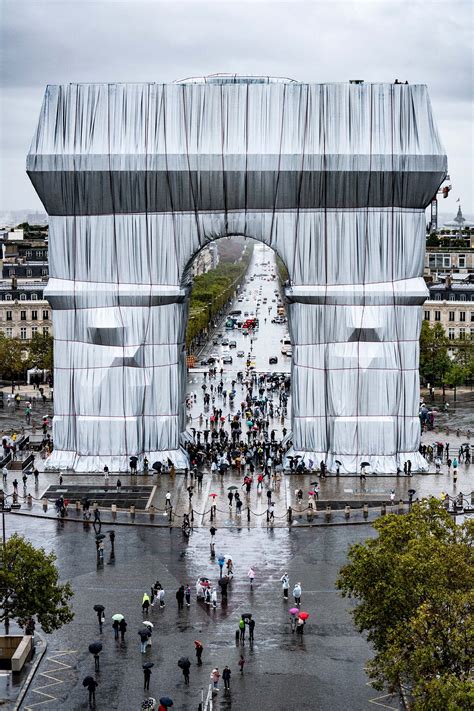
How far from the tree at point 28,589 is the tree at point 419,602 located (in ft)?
34.1

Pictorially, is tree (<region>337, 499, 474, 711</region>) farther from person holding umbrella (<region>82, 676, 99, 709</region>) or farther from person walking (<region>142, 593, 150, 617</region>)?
person walking (<region>142, 593, 150, 617</region>)

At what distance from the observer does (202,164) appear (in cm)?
7956

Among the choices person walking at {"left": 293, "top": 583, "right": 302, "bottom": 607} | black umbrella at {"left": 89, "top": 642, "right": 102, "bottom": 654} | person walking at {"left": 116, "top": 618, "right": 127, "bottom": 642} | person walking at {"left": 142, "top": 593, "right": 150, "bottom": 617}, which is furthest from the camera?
person walking at {"left": 293, "top": 583, "right": 302, "bottom": 607}

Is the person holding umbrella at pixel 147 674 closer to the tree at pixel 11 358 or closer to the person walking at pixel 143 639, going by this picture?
the person walking at pixel 143 639

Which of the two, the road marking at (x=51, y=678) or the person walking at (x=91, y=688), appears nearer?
the person walking at (x=91, y=688)

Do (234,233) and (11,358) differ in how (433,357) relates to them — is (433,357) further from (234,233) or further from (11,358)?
(234,233)

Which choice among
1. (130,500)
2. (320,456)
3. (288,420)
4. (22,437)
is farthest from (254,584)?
(288,420)

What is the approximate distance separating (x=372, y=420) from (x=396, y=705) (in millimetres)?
35977

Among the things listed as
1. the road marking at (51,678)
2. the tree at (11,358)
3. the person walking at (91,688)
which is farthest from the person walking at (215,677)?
the tree at (11,358)

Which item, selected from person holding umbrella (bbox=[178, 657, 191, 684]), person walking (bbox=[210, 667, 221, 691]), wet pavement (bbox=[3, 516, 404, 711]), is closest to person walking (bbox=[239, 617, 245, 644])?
wet pavement (bbox=[3, 516, 404, 711])

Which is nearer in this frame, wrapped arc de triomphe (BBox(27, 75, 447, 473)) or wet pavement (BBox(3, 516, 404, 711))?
wet pavement (BBox(3, 516, 404, 711))

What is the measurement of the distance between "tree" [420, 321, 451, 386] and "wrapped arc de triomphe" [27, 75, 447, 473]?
34189mm

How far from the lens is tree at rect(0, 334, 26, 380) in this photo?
12000cm

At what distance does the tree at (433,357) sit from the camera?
383ft
